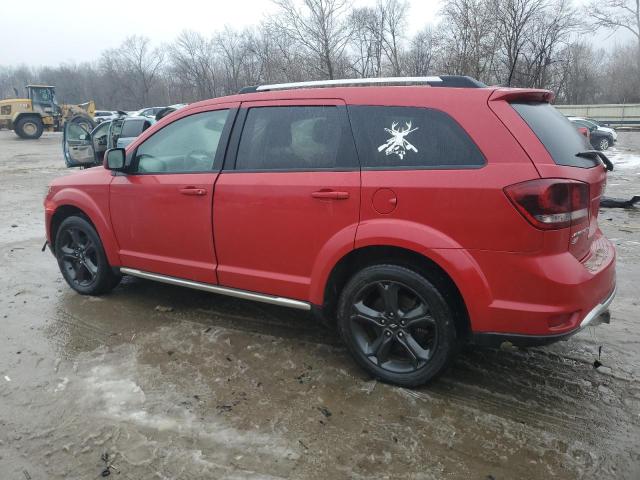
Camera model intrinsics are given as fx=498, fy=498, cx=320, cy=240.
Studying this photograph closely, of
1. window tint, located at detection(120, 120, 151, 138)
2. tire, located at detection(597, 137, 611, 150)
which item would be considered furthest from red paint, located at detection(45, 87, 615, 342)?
tire, located at detection(597, 137, 611, 150)

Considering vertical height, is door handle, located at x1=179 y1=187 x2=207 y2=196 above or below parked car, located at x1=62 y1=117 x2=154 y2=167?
below

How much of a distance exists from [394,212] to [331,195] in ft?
1.37

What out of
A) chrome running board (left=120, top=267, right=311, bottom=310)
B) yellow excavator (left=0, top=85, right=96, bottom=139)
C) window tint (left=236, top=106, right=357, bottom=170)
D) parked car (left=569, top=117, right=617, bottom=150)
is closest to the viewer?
window tint (left=236, top=106, right=357, bottom=170)

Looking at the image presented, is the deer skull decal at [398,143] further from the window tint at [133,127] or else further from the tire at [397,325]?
the window tint at [133,127]

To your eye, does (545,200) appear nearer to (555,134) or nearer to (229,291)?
(555,134)

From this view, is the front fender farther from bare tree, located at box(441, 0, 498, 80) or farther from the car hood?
bare tree, located at box(441, 0, 498, 80)

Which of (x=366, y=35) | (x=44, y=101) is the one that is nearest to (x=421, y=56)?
(x=366, y=35)

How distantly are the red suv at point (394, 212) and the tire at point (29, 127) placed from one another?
31.2 metres

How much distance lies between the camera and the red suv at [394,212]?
103 inches

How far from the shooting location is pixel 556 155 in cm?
268

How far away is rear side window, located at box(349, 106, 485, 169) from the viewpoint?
9.09 ft

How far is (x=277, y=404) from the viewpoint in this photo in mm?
2955

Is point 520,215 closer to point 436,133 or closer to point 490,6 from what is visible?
point 436,133

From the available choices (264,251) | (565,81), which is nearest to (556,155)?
(264,251)
